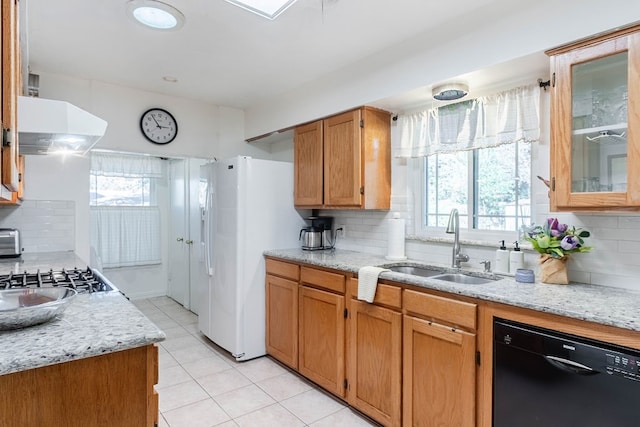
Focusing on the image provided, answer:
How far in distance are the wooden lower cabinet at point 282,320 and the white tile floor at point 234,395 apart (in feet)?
0.43

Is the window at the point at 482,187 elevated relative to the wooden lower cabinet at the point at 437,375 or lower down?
elevated

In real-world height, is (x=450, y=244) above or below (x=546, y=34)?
below

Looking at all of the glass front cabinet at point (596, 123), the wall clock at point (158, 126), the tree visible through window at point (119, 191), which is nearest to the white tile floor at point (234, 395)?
the glass front cabinet at point (596, 123)

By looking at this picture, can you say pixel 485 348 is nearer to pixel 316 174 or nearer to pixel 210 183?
pixel 316 174

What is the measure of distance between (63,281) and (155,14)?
5.10 feet

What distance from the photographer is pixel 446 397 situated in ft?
6.07

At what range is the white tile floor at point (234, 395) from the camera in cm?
229

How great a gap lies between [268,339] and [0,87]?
2.65 m

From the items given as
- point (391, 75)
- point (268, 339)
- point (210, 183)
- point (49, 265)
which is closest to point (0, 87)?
point (49, 265)

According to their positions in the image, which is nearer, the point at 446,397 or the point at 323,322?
the point at 446,397

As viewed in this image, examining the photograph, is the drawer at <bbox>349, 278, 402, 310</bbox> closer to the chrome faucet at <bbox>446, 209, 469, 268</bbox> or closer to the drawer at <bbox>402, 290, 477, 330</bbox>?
the drawer at <bbox>402, 290, 477, 330</bbox>

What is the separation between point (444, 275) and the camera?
2.39 m

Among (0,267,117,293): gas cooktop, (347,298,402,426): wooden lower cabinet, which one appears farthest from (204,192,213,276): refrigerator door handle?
(347,298,402,426): wooden lower cabinet

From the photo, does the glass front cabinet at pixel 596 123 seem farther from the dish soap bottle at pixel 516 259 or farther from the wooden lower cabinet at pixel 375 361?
the wooden lower cabinet at pixel 375 361
